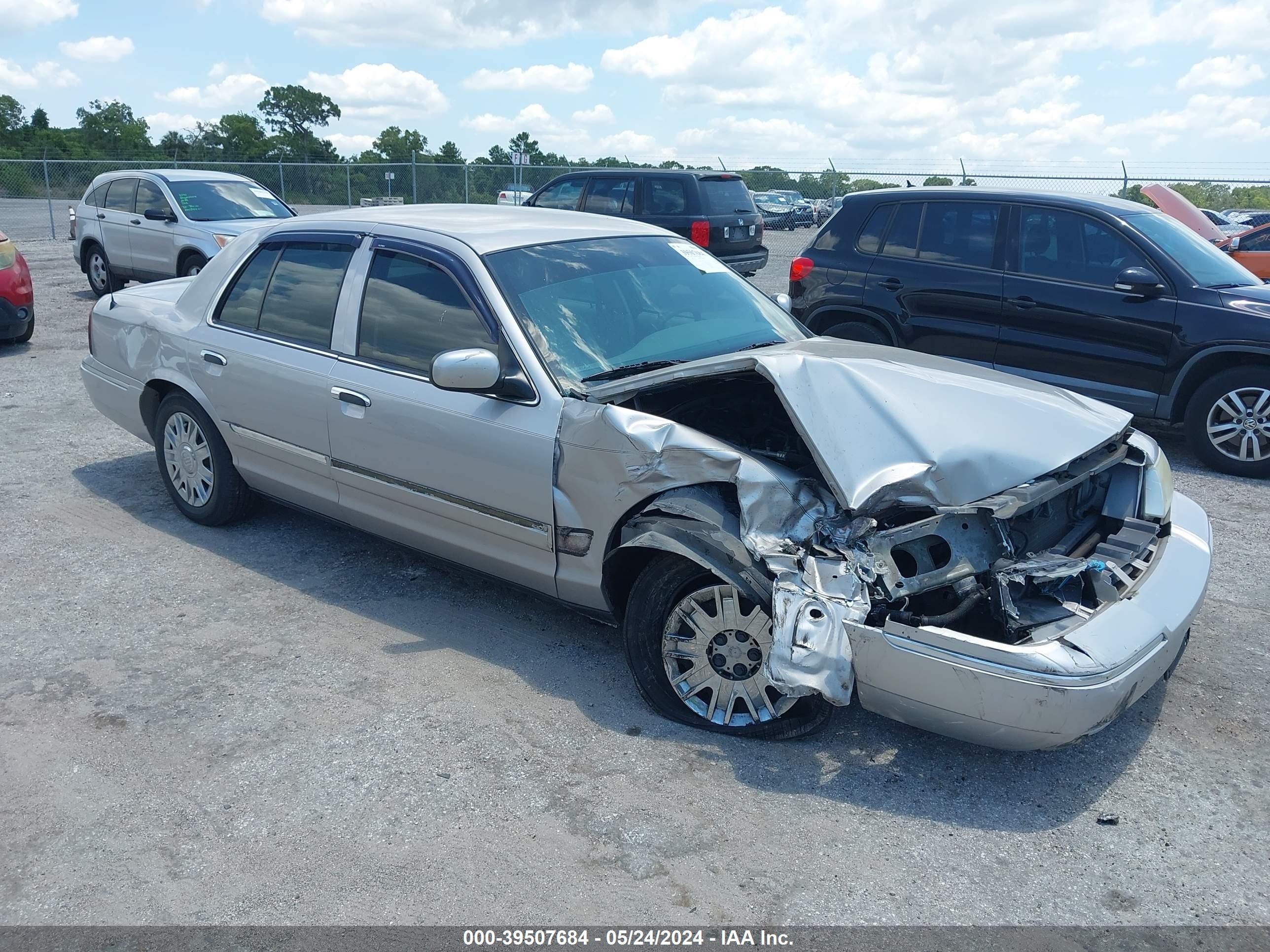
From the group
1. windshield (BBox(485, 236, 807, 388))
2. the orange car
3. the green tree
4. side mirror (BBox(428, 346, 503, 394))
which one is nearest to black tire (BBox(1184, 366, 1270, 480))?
windshield (BBox(485, 236, 807, 388))

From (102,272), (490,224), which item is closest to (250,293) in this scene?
(490,224)

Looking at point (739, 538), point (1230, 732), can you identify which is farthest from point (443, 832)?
point (1230, 732)

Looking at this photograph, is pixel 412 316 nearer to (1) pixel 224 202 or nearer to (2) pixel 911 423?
(2) pixel 911 423

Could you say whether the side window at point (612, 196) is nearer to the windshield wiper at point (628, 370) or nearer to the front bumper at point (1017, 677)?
the windshield wiper at point (628, 370)

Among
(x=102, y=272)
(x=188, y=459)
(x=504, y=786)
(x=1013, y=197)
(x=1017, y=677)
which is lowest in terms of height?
(x=504, y=786)

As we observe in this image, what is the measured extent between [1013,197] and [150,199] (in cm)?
1098

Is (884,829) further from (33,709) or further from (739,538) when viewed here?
(33,709)

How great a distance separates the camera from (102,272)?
1475 centimetres

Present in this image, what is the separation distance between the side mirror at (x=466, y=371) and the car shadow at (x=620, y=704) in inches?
36.7

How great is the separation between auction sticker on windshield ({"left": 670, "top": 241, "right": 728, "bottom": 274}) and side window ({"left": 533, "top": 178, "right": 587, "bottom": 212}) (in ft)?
32.5

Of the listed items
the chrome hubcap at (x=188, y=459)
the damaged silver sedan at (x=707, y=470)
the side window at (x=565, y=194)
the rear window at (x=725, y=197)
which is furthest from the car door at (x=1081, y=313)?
the side window at (x=565, y=194)

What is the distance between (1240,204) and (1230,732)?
41158mm

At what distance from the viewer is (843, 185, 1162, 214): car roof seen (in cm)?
762

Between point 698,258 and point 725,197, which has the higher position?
point 725,197
